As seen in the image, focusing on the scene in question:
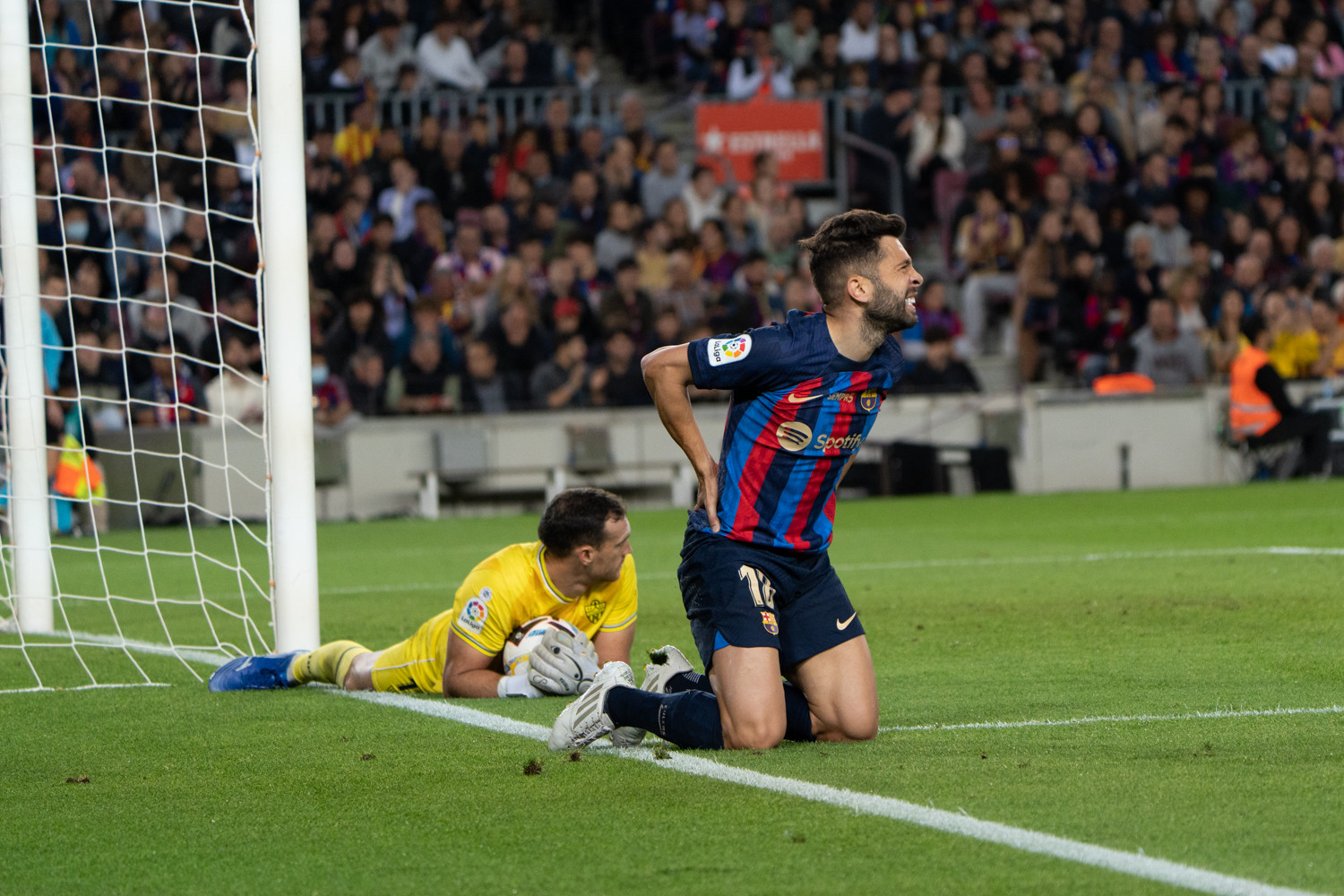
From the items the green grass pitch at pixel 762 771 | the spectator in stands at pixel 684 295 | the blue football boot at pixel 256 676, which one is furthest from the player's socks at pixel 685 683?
the spectator in stands at pixel 684 295

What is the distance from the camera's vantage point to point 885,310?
4.86 metres

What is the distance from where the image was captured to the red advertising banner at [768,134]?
64.8 feet

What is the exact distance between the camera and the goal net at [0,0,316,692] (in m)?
7.48

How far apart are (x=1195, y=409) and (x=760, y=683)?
47.2ft

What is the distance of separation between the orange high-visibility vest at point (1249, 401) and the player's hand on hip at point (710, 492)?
13.7 meters

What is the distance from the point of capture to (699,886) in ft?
10.7

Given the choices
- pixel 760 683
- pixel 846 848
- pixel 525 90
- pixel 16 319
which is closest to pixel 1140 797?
pixel 846 848

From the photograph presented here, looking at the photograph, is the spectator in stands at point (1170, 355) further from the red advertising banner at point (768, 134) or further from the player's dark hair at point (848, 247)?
the player's dark hair at point (848, 247)

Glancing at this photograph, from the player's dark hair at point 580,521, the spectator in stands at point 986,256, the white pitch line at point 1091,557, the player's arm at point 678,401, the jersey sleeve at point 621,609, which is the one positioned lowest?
the white pitch line at point 1091,557

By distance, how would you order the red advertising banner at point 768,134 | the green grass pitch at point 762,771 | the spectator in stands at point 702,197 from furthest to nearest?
1. the red advertising banner at point 768,134
2. the spectator in stands at point 702,197
3. the green grass pitch at point 762,771

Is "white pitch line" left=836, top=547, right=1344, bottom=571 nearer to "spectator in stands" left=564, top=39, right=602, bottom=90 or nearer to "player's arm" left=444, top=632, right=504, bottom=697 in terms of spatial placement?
"player's arm" left=444, top=632, right=504, bottom=697

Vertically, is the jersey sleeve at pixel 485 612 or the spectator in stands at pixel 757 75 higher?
the spectator in stands at pixel 757 75

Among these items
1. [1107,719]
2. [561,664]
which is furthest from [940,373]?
[1107,719]

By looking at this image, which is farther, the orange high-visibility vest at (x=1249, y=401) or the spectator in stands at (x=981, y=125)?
the spectator in stands at (x=981, y=125)
